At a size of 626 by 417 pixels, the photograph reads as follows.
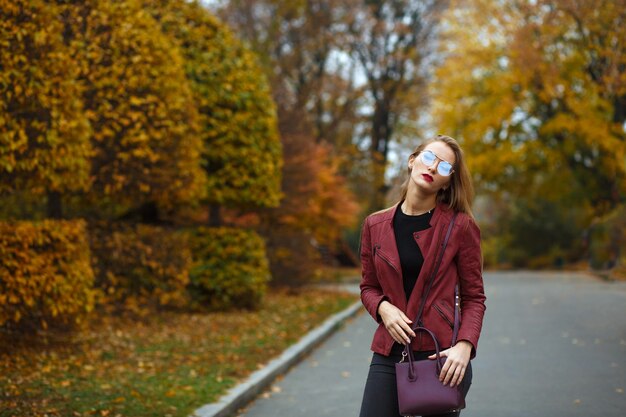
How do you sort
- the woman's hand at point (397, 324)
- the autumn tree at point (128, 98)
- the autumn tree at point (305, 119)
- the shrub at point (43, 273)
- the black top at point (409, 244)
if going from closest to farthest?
the woman's hand at point (397, 324)
the black top at point (409, 244)
the shrub at point (43, 273)
the autumn tree at point (128, 98)
the autumn tree at point (305, 119)

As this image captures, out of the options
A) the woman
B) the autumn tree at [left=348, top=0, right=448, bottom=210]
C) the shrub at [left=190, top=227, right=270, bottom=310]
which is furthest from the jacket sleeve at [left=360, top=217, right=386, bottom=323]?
the autumn tree at [left=348, top=0, right=448, bottom=210]

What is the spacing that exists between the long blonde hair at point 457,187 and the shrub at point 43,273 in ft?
19.8

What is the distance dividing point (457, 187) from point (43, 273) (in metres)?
6.61

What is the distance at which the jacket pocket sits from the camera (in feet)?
11.9

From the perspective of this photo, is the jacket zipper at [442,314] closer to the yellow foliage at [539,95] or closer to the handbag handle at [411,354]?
the handbag handle at [411,354]

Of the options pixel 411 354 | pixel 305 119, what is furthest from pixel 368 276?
pixel 305 119

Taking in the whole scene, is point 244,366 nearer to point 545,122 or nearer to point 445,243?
point 445,243

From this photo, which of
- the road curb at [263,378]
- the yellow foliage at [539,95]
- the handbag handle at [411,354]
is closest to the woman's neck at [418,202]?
the handbag handle at [411,354]

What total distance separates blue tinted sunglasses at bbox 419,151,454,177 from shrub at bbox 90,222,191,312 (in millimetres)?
9387

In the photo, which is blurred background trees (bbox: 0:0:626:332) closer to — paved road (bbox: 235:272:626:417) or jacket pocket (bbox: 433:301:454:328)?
paved road (bbox: 235:272:626:417)

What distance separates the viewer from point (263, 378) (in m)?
8.77

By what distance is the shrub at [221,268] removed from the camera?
1530 cm

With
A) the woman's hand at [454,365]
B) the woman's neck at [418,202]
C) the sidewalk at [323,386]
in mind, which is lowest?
the sidewalk at [323,386]

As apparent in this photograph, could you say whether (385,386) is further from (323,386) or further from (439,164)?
(323,386)
